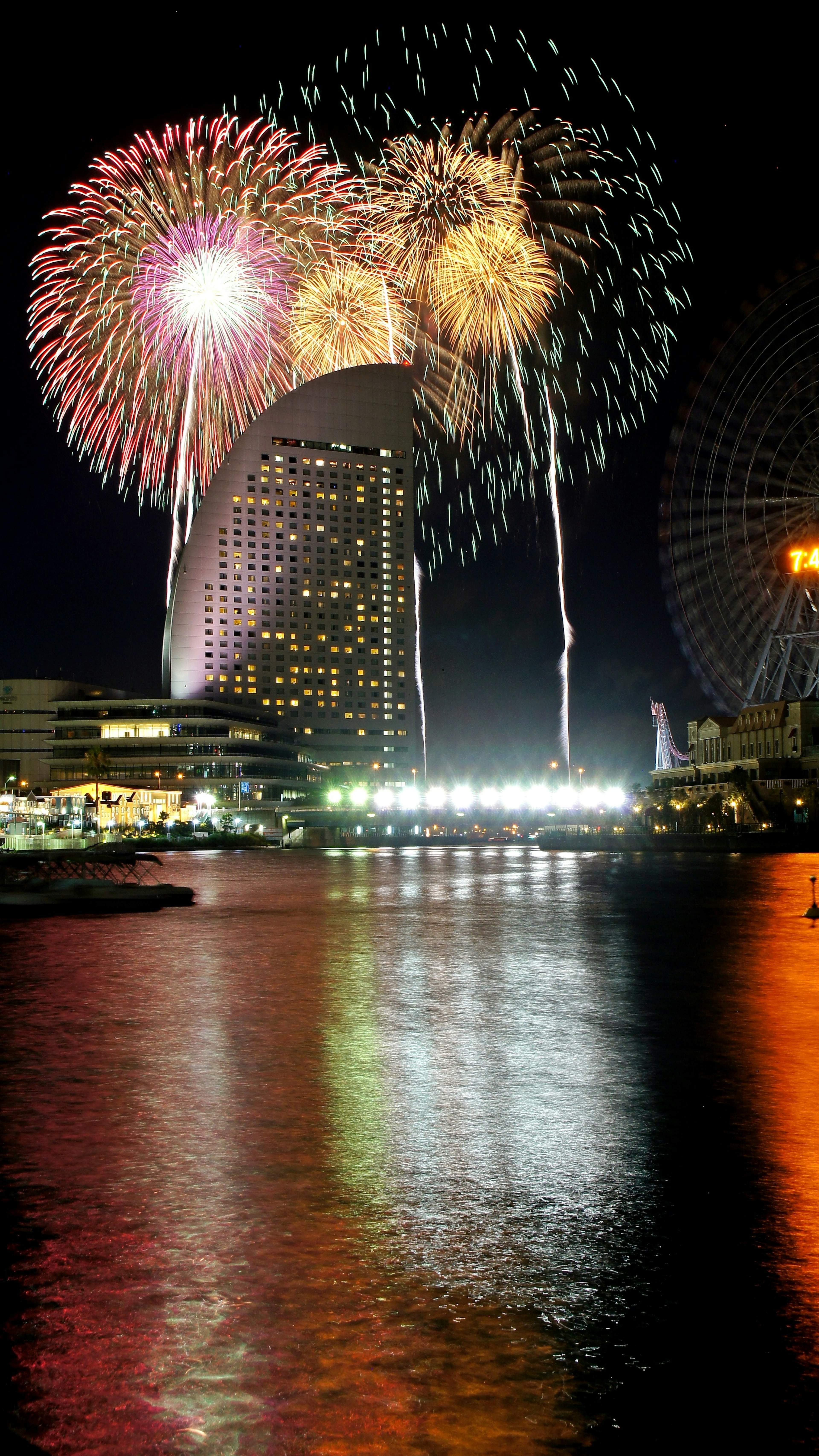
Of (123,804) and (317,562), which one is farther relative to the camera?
(317,562)

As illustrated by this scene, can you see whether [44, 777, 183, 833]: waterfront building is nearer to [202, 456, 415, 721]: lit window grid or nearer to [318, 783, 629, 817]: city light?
[318, 783, 629, 817]: city light

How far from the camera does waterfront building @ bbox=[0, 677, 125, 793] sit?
515ft

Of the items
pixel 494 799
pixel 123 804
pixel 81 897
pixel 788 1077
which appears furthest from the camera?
pixel 494 799

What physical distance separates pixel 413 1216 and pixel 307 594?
18792cm

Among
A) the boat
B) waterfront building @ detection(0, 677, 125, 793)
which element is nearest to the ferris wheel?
the boat

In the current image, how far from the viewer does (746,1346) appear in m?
5.84

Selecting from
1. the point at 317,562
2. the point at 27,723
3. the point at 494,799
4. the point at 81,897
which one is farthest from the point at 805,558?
the point at 317,562

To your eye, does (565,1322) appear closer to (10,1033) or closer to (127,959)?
(10,1033)

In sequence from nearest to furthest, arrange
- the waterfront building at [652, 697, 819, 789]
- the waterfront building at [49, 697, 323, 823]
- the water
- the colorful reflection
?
the water < the colorful reflection < the waterfront building at [652, 697, 819, 789] < the waterfront building at [49, 697, 323, 823]

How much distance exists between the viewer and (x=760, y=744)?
115125mm

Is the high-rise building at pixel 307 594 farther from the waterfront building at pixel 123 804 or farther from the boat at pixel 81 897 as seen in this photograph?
the boat at pixel 81 897

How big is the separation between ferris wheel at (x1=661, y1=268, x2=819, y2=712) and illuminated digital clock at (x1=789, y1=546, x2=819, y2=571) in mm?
76

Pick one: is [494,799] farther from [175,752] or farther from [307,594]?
[307,594]

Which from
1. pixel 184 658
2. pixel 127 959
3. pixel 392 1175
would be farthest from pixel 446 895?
pixel 184 658
